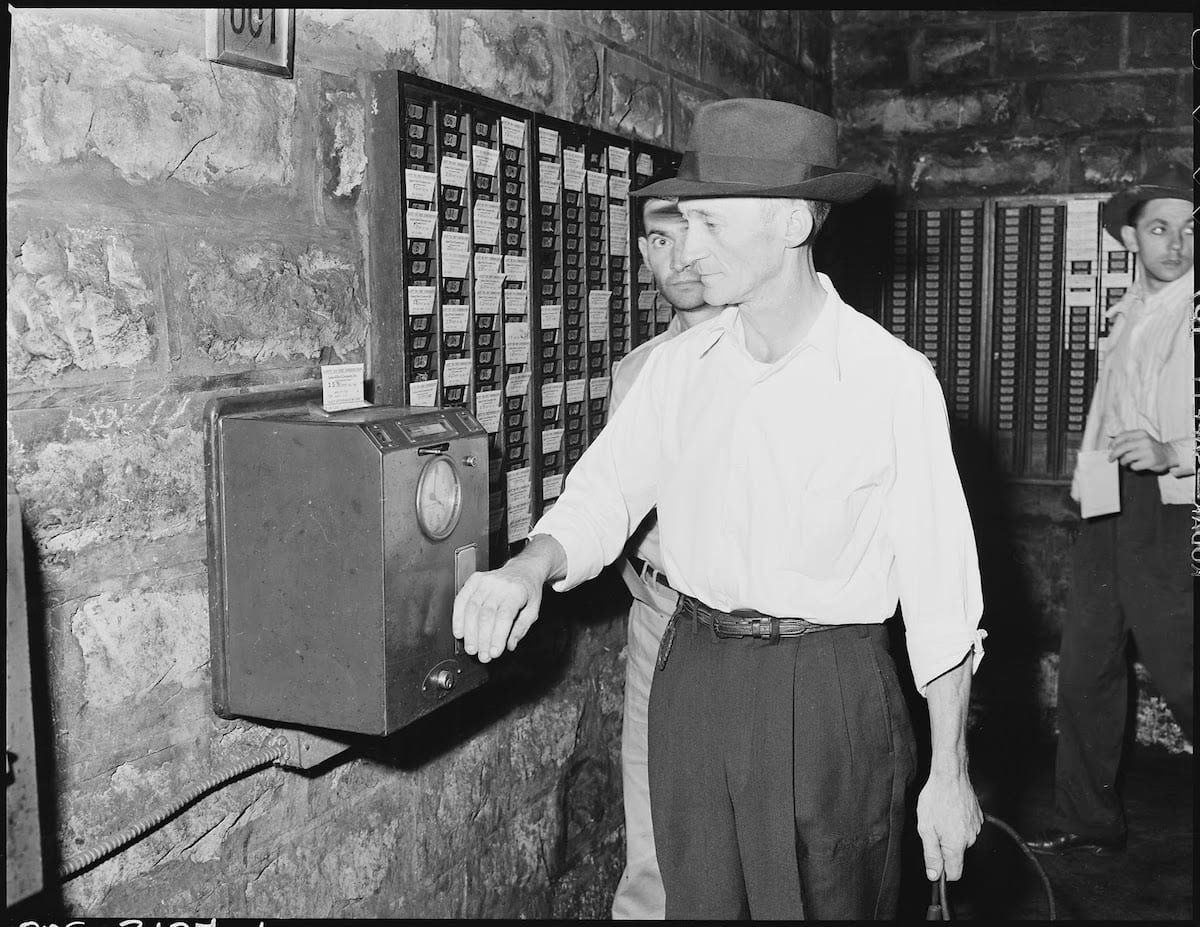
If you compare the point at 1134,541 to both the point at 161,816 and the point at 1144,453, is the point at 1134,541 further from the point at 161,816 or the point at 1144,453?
the point at 161,816

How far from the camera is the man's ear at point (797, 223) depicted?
2.16 metres

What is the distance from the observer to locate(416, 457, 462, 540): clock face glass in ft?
6.50

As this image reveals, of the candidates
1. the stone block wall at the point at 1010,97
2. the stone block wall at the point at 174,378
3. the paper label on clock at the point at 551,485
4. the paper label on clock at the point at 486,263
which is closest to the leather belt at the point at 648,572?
the paper label on clock at the point at 551,485

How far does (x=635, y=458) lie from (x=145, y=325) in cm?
93

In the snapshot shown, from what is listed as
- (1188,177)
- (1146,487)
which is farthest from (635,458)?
(1188,177)

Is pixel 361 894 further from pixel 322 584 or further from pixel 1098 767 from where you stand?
pixel 1098 767

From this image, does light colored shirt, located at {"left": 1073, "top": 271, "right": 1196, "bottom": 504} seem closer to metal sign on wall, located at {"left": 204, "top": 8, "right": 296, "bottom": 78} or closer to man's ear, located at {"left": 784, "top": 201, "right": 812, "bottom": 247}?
man's ear, located at {"left": 784, "top": 201, "right": 812, "bottom": 247}

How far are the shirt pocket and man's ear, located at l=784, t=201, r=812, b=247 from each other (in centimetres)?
44

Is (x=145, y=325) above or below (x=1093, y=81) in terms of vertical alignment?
below

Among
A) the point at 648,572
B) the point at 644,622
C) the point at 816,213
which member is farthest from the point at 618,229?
the point at 816,213

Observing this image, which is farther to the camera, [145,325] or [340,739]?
[340,739]

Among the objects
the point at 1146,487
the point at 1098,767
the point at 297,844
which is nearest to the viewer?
the point at 297,844

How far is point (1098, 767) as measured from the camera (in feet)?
13.0

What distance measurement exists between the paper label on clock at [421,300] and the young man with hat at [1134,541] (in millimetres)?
2166
